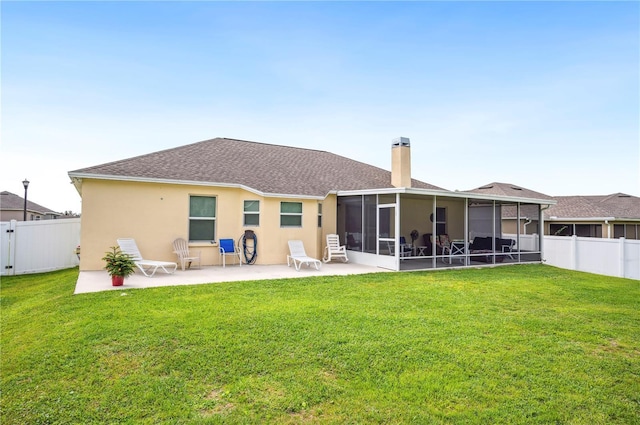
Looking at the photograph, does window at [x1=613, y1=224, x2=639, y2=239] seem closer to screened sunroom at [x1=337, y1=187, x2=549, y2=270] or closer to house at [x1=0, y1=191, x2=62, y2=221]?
screened sunroom at [x1=337, y1=187, x2=549, y2=270]

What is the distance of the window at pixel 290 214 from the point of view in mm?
13078

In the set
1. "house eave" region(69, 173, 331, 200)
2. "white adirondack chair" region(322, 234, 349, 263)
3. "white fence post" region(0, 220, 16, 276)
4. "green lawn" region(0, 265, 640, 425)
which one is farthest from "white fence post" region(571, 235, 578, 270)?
"white fence post" region(0, 220, 16, 276)

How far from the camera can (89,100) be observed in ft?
44.0

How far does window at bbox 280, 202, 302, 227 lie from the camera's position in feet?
42.9

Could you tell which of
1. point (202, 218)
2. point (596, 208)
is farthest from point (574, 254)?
point (202, 218)

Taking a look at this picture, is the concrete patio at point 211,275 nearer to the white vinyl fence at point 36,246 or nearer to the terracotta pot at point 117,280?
the terracotta pot at point 117,280

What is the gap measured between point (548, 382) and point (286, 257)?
993cm

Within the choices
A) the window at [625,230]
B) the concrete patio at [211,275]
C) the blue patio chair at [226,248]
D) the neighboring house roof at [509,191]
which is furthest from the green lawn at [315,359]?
the neighboring house roof at [509,191]

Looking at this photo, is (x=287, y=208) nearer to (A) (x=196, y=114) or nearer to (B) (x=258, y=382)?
(A) (x=196, y=114)

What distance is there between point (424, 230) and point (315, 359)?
42.6 feet

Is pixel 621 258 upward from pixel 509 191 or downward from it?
downward

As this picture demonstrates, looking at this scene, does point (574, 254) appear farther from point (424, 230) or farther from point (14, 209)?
point (14, 209)

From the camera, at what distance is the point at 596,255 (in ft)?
43.2

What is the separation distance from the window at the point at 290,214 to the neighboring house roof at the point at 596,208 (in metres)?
18.4
